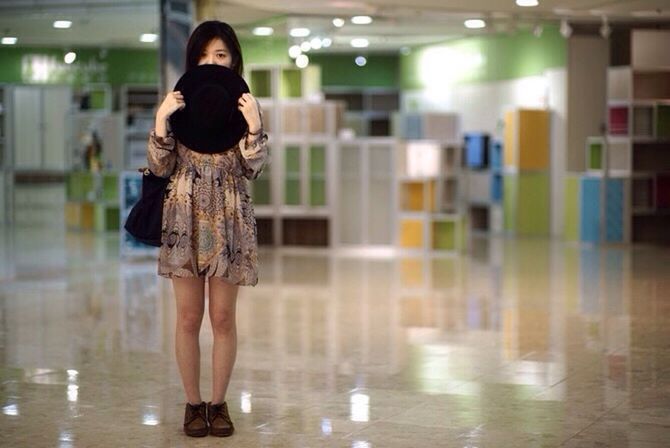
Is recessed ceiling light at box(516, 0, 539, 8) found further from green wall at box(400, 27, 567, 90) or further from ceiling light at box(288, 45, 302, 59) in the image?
green wall at box(400, 27, 567, 90)

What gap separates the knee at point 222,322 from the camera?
16.8ft

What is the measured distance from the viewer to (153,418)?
5.43 metres

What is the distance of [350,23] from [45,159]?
5084 millimetres

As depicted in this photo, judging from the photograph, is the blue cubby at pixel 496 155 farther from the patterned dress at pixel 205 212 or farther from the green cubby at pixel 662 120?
the patterned dress at pixel 205 212

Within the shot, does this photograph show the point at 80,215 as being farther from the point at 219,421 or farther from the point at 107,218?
the point at 219,421

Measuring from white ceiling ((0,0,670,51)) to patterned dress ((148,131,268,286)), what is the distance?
398 inches

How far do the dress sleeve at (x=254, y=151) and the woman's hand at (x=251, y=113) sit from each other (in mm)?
32

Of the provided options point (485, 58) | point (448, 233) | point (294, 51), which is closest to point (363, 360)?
point (448, 233)

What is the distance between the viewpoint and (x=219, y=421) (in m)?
5.07

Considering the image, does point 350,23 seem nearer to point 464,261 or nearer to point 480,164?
point 480,164

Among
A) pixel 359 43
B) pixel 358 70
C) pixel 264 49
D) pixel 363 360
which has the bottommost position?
pixel 363 360

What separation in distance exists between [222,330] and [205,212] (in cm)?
49

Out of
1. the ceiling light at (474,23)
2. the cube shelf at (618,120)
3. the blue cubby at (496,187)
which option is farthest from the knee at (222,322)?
the blue cubby at (496,187)

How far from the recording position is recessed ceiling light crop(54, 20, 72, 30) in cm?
1598
